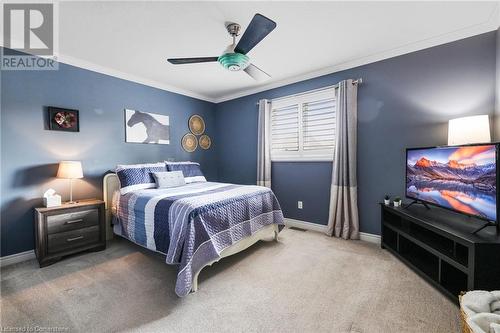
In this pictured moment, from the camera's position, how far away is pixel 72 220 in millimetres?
2545

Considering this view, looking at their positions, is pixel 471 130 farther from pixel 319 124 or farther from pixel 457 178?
pixel 319 124

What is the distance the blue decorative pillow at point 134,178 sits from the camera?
9.52 feet

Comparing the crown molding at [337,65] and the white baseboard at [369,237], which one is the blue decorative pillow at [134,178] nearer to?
the crown molding at [337,65]

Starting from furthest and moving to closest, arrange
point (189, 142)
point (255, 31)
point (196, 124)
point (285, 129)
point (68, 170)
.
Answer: point (196, 124)
point (189, 142)
point (285, 129)
point (68, 170)
point (255, 31)

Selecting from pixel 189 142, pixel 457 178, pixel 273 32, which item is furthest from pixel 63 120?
pixel 457 178

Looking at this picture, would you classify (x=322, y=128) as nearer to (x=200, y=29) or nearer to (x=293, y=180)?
(x=293, y=180)

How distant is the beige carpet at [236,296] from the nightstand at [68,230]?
0.14 meters

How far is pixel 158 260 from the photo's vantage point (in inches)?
98.3

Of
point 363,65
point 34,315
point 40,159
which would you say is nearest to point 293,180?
point 363,65

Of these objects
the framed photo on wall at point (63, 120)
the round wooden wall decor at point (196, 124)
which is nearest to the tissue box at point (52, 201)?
the framed photo on wall at point (63, 120)

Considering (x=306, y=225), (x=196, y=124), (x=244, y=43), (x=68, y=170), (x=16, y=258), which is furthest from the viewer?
(x=196, y=124)

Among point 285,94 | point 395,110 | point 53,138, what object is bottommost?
point 53,138

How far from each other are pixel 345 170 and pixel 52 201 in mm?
3732

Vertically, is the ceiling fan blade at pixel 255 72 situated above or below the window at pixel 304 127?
above
